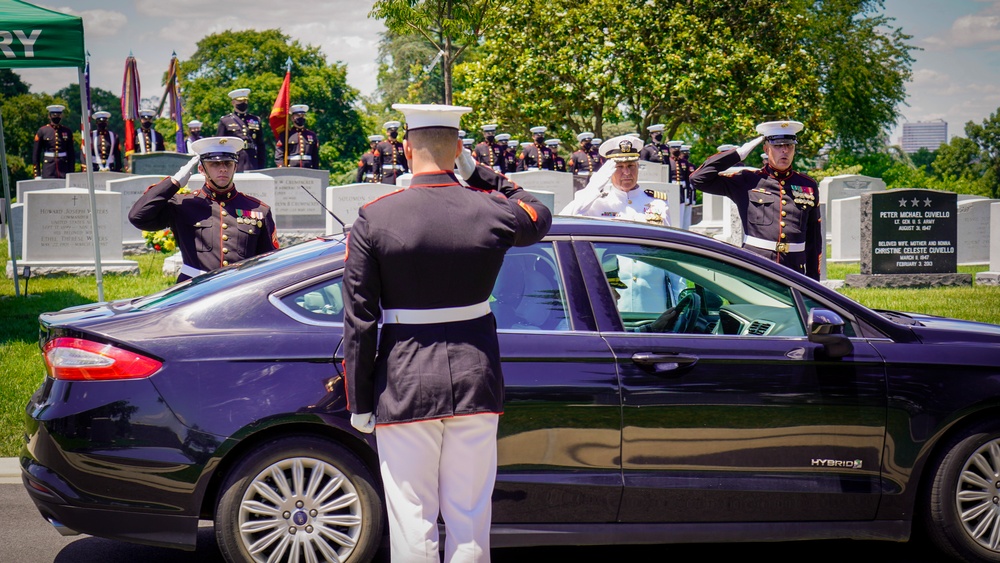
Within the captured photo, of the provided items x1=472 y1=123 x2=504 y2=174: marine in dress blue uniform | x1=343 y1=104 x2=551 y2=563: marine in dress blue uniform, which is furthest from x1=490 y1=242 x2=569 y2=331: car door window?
x1=472 y1=123 x2=504 y2=174: marine in dress blue uniform

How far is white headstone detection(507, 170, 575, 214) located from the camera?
22359 millimetres

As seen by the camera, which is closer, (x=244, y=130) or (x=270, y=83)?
(x=244, y=130)

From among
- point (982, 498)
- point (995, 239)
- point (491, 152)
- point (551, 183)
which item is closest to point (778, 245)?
point (982, 498)

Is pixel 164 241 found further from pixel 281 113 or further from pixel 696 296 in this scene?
pixel 696 296

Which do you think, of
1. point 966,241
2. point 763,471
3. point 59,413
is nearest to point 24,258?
point 59,413

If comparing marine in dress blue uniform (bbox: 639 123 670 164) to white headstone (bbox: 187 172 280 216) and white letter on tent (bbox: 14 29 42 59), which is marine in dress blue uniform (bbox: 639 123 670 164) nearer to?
white headstone (bbox: 187 172 280 216)

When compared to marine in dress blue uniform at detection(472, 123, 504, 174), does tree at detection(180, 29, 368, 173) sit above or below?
above

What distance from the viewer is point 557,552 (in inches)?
196

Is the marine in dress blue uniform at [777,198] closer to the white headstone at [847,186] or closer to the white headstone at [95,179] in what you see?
the white headstone at [95,179]

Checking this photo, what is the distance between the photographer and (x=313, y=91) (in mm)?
69938

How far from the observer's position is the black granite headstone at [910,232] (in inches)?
621

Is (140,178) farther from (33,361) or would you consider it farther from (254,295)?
(254,295)

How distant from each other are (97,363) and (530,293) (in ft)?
5.79

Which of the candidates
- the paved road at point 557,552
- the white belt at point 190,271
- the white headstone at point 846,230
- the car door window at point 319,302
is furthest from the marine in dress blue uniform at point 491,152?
the car door window at point 319,302
